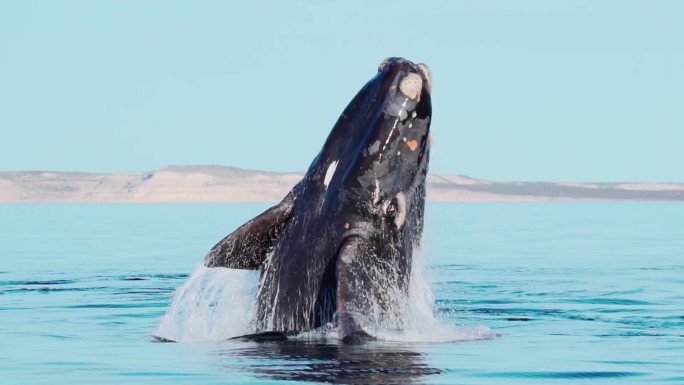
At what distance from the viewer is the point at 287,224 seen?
1153cm

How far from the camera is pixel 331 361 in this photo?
10180mm

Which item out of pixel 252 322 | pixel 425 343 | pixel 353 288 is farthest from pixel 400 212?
pixel 252 322

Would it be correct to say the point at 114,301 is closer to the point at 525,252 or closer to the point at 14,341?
the point at 14,341

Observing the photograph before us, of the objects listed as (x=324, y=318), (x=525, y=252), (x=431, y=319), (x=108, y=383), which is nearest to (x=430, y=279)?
(x=431, y=319)

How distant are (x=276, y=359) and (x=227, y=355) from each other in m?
0.65

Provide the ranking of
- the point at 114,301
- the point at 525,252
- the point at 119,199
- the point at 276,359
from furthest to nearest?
the point at 119,199
the point at 525,252
the point at 114,301
the point at 276,359

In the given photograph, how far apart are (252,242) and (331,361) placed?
1.71m

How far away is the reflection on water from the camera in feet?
31.1

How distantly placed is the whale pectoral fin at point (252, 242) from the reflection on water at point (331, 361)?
2.33 feet

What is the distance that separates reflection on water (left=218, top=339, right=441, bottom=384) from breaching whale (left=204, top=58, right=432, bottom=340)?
312mm

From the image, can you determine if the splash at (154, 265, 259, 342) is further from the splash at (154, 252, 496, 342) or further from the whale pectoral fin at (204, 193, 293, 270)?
the whale pectoral fin at (204, 193, 293, 270)

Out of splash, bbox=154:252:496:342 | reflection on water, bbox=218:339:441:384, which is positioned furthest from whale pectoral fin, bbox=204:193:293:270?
reflection on water, bbox=218:339:441:384

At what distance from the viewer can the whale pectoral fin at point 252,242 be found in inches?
450

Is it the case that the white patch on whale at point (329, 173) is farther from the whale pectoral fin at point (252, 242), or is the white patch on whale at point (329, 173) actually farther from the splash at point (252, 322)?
the splash at point (252, 322)
